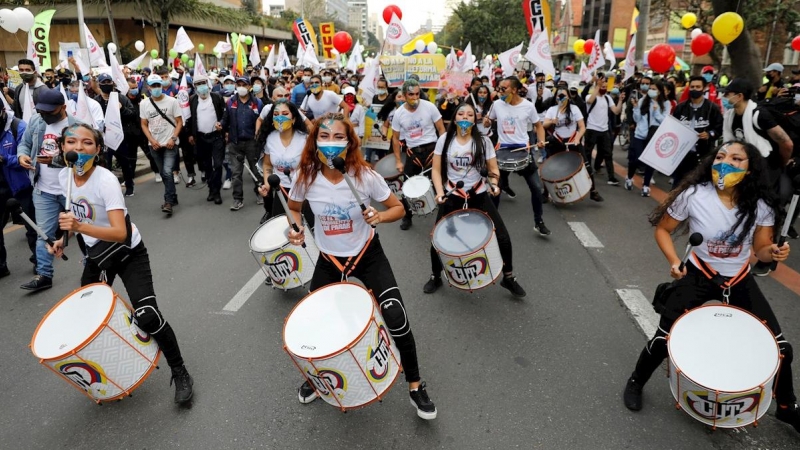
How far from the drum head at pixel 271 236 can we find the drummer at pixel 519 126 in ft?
9.29

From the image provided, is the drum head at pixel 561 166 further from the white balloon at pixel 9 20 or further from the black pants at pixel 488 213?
the white balloon at pixel 9 20

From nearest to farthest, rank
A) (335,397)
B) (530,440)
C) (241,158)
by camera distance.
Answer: (335,397), (530,440), (241,158)

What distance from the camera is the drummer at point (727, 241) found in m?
2.94

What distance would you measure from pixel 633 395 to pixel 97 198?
3.64m

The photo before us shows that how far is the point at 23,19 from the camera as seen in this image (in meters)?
11.1

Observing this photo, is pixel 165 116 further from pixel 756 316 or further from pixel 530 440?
pixel 756 316

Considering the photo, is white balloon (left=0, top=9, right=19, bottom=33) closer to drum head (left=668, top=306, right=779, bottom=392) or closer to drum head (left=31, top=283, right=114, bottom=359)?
drum head (left=31, top=283, right=114, bottom=359)

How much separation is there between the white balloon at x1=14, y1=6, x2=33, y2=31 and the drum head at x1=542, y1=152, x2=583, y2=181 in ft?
37.5

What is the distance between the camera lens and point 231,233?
6.93 meters

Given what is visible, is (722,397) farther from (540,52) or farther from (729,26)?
(729,26)

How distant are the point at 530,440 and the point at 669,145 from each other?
543 cm

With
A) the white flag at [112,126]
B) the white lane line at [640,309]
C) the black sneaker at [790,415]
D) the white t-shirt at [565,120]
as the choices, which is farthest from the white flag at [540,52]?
the black sneaker at [790,415]

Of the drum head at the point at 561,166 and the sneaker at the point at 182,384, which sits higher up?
the drum head at the point at 561,166

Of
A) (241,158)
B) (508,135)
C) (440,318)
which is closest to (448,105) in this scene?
(508,135)
